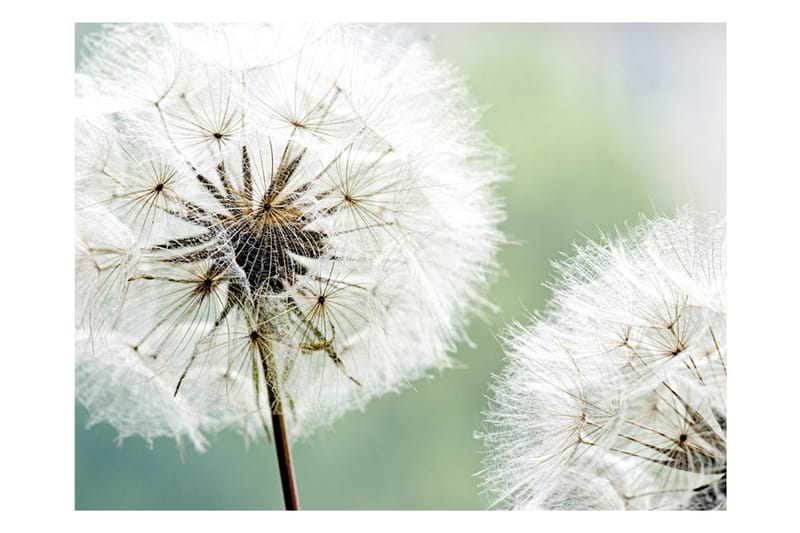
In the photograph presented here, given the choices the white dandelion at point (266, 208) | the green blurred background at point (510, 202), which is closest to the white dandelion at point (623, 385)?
the white dandelion at point (266, 208)

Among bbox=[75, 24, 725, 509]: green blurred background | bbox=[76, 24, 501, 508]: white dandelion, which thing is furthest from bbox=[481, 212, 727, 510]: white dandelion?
bbox=[75, 24, 725, 509]: green blurred background

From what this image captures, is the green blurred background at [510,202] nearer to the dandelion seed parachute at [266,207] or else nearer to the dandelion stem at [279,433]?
the dandelion seed parachute at [266,207]

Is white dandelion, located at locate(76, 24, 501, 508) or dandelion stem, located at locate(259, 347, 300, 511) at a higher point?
white dandelion, located at locate(76, 24, 501, 508)

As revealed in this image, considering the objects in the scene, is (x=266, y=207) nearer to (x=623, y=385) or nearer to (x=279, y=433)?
(x=279, y=433)

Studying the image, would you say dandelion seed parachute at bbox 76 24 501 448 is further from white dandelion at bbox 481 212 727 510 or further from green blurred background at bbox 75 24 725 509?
green blurred background at bbox 75 24 725 509

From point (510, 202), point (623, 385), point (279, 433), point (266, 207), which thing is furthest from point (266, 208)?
point (510, 202)

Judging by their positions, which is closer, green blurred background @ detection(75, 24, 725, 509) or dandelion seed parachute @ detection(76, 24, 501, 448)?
dandelion seed parachute @ detection(76, 24, 501, 448)
